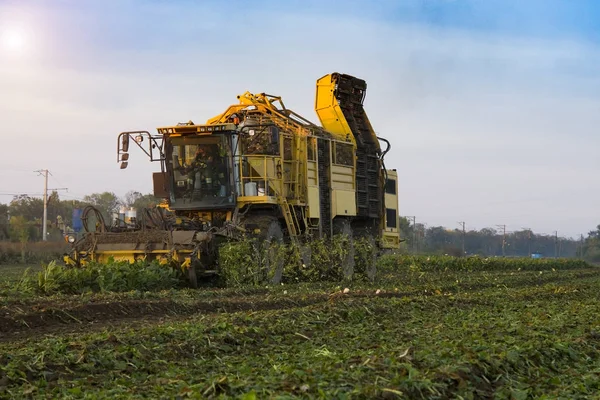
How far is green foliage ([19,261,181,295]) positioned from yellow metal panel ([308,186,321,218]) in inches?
176

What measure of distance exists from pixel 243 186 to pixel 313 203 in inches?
86.8

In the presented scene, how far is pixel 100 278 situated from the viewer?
47.6 feet

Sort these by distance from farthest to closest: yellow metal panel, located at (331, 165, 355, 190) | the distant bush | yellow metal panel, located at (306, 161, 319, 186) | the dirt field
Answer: the distant bush < yellow metal panel, located at (331, 165, 355, 190) < yellow metal panel, located at (306, 161, 319, 186) < the dirt field

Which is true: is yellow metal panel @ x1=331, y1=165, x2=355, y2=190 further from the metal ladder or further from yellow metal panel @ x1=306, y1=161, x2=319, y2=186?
the metal ladder

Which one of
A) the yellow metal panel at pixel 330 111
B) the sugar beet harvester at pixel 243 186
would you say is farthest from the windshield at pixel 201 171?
the yellow metal panel at pixel 330 111

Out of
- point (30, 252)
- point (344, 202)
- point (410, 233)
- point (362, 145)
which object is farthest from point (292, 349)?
point (410, 233)

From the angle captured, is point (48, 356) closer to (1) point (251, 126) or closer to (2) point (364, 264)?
(1) point (251, 126)

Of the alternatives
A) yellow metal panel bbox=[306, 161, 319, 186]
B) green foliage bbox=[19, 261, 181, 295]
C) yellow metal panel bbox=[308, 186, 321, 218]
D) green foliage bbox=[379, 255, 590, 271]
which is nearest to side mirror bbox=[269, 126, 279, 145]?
yellow metal panel bbox=[306, 161, 319, 186]

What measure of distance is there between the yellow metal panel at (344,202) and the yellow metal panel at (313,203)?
719mm

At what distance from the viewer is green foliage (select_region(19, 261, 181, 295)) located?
14266 millimetres

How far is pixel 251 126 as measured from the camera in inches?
681

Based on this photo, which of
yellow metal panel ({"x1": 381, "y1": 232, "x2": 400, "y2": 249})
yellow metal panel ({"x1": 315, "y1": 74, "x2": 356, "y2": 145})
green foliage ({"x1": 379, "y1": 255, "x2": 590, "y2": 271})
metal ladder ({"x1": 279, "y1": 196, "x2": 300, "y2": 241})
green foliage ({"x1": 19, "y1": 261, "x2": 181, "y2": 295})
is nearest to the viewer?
green foliage ({"x1": 19, "y1": 261, "x2": 181, "y2": 295})

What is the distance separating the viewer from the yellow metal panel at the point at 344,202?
20.0 m

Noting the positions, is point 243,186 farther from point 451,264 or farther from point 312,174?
point 451,264
